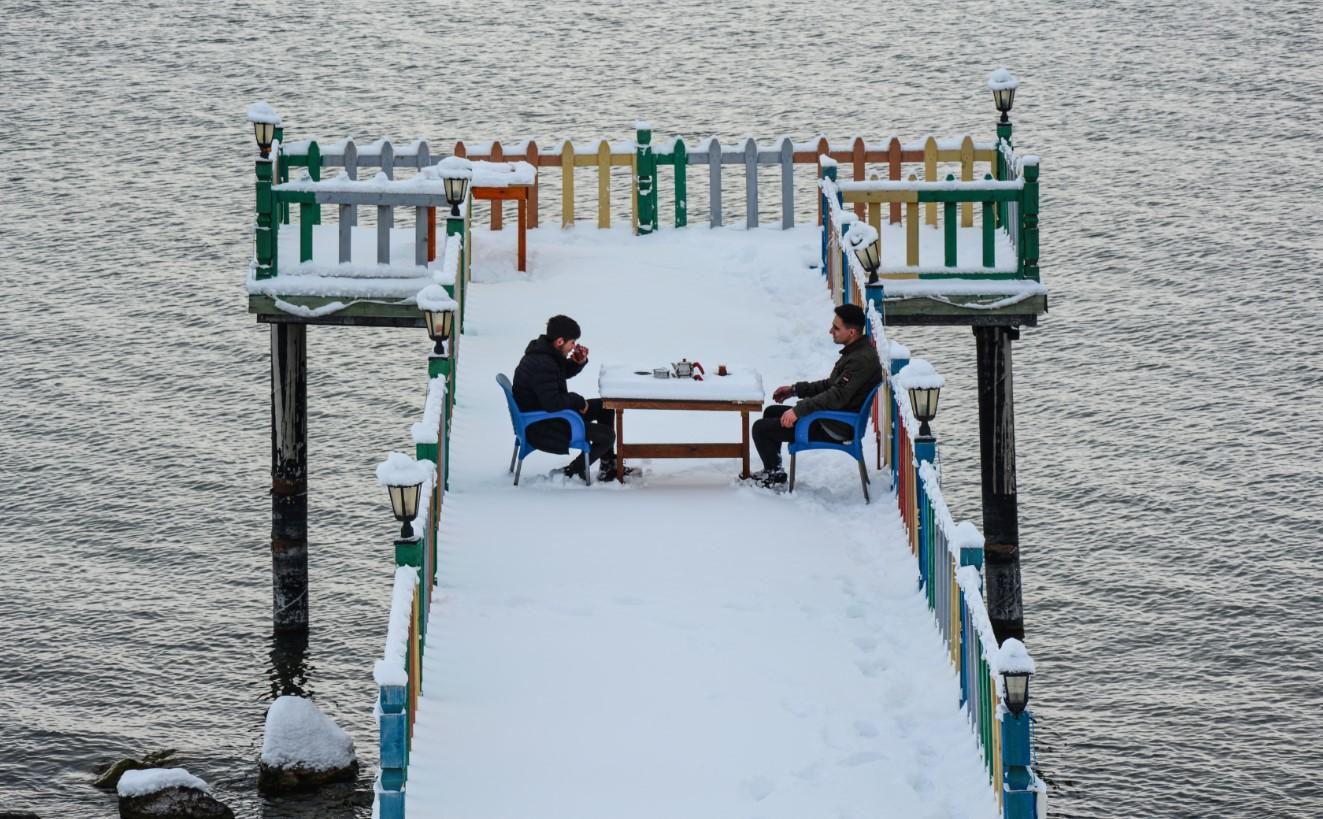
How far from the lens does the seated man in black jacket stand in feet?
55.9

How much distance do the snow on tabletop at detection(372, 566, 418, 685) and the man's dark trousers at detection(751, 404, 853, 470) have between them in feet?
14.4

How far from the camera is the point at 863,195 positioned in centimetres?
2102

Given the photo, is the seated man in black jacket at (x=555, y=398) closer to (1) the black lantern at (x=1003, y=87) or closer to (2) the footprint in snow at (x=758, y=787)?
(2) the footprint in snow at (x=758, y=787)

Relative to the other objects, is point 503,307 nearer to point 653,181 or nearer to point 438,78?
point 653,181

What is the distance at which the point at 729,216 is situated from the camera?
3891 cm

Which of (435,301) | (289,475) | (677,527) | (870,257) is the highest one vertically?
(870,257)

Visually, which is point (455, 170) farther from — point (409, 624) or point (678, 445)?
point (409, 624)

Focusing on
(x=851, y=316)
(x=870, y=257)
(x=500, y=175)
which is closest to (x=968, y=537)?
(x=851, y=316)

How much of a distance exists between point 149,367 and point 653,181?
11.4 meters

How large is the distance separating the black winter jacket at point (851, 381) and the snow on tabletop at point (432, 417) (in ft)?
8.75

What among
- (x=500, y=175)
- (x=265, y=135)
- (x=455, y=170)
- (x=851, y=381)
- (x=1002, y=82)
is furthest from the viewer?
(x=500, y=175)

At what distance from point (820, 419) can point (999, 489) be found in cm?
682

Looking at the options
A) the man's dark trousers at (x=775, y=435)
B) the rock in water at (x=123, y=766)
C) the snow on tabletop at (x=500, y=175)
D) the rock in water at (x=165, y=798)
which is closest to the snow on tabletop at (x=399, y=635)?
the man's dark trousers at (x=775, y=435)

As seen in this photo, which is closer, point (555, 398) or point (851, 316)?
point (851, 316)
